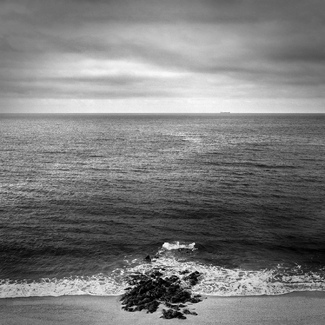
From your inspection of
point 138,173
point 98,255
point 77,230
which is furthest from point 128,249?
point 138,173

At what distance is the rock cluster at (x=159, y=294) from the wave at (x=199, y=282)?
0.92 m

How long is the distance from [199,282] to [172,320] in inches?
259

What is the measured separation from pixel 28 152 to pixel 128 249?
276ft

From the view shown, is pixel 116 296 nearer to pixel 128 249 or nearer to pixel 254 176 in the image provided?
pixel 128 249

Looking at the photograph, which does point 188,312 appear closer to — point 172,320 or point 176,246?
point 172,320

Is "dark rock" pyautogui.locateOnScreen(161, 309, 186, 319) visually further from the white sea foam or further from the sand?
the white sea foam

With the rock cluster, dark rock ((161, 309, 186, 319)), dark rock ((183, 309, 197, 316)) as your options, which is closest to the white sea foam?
the rock cluster

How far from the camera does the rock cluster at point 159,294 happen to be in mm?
26281

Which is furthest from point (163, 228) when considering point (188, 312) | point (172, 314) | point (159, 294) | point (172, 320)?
point (172, 320)

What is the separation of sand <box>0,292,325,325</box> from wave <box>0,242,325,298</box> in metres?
0.96

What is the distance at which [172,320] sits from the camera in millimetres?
24797

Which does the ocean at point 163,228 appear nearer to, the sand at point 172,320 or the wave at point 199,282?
the wave at point 199,282

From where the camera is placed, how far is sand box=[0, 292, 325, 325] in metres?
25.1

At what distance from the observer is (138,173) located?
75.6 m
